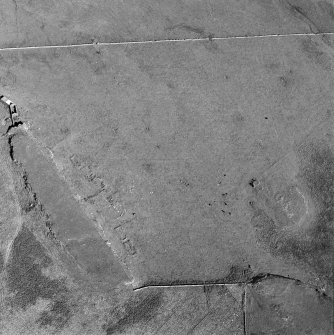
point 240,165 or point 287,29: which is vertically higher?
point 287,29

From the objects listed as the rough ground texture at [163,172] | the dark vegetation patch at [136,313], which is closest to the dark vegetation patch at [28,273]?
the rough ground texture at [163,172]

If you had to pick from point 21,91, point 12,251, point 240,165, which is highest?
point 240,165

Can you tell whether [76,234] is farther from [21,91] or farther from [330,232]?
[330,232]

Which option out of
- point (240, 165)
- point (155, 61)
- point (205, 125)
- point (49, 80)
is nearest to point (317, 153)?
point (240, 165)

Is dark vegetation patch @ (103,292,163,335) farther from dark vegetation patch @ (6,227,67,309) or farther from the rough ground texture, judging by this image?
dark vegetation patch @ (6,227,67,309)

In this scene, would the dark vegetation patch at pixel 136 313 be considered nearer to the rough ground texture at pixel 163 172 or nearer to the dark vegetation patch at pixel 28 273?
the rough ground texture at pixel 163 172
